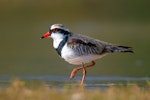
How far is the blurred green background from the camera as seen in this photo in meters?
17.3

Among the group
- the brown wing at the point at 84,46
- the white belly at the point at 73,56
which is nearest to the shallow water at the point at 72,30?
the white belly at the point at 73,56

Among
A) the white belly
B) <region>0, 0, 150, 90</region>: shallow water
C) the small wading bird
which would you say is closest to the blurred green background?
<region>0, 0, 150, 90</region>: shallow water

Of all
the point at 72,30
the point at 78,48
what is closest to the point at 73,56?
the point at 78,48

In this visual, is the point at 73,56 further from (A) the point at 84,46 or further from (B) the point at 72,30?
(B) the point at 72,30

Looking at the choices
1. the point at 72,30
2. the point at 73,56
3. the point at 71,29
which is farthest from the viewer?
the point at 71,29

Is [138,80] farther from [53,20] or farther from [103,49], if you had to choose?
[53,20]

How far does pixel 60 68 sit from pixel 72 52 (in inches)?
226

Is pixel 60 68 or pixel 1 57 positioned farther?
pixel 1 57

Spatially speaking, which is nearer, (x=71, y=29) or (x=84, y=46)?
(x=84, y=46)

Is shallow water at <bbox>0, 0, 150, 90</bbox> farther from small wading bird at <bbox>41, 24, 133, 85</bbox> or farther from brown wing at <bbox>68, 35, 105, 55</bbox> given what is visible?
brown wing at <bbox>68, 35, 105, 55</bbox>

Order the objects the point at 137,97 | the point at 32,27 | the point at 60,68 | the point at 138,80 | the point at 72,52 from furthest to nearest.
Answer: the point at 32,27 → the point at 60,68 → the point at 138,80 → the point at 72,52 → the point at 137,97

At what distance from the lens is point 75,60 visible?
11.6m

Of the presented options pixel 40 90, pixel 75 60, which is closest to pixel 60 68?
pixel 75 60

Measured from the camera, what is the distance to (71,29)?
27859 millimetres
